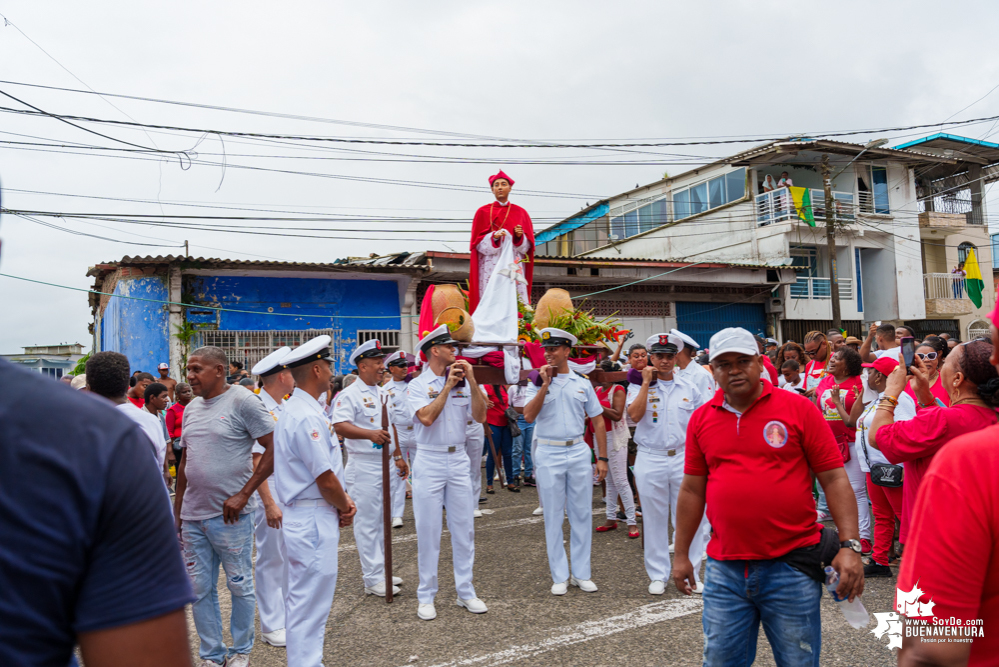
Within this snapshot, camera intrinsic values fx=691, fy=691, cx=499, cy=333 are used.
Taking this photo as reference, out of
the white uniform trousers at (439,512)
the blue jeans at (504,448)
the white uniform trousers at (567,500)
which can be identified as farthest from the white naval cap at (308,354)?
the blue jeans at (504,448)

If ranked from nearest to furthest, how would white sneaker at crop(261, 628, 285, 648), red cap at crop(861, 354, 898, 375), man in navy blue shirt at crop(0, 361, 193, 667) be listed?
1. man in navy blue shirt at crop(0, 361, 193, 667)
2. white sneaker at crop(261, 628, 285, 648)
3. red cap at crop(861, 354, 898, 375)

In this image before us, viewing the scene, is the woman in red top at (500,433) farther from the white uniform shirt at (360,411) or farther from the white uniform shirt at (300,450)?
the white uniform shirt at (300,450)

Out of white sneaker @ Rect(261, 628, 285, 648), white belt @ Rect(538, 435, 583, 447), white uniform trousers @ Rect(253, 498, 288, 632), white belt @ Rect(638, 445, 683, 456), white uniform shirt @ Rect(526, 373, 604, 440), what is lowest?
white sneaker @ Rect(261, 628, 285, 648)

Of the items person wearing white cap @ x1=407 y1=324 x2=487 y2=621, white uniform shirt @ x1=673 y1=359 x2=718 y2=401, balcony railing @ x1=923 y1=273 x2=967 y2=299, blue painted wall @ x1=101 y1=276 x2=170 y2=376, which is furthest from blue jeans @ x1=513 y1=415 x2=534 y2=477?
balcony railing @ x1=923 y1=273 x2=967 y2=299

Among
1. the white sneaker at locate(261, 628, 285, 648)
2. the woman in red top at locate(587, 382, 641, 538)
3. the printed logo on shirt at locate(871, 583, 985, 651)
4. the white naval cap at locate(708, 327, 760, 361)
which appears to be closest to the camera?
the printed logo on shirt at locate(871, 583, 985, 651)

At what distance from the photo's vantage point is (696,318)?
855 inches

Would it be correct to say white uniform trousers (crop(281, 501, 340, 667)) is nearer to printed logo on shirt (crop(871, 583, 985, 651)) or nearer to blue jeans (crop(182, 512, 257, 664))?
blue jeans (crop(182, 512, 257, 664))

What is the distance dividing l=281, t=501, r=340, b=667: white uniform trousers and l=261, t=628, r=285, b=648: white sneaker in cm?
126

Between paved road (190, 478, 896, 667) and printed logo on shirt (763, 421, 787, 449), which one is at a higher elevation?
printed logo on shirt (763, 421, 787, 449)

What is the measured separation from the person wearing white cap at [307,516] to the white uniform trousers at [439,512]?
1.49m

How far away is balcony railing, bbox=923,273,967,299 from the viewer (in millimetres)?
27781

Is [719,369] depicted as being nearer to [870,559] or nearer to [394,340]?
[870,559]

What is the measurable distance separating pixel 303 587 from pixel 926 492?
3.56 meters

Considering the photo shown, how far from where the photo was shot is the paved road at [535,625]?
186 inches
